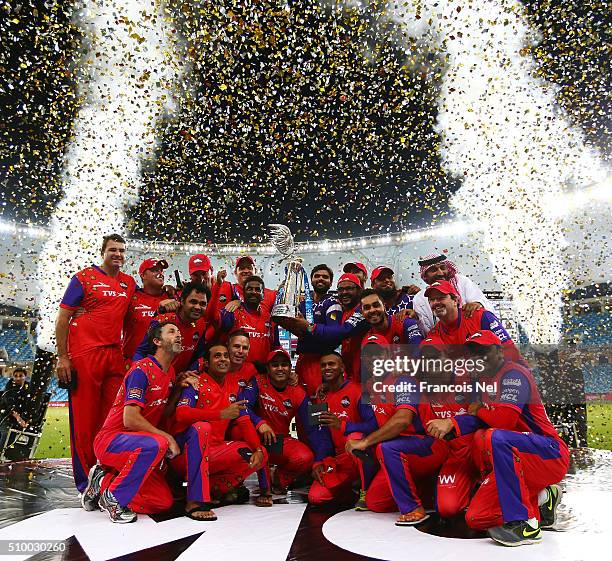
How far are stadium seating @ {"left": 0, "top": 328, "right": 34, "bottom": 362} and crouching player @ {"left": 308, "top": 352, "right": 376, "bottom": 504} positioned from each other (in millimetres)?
21437

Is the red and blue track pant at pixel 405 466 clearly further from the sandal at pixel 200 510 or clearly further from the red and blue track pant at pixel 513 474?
the sandal at pixel 200 510

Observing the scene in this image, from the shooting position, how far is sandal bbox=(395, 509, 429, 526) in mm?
3543

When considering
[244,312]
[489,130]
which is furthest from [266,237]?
[244,312]

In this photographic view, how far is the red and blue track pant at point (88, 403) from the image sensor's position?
4637 mm

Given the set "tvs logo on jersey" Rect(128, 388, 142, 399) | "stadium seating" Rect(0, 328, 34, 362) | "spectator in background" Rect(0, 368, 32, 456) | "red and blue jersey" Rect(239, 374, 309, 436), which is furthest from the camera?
"stadium seating" Rect(0, 328, 34, 362)

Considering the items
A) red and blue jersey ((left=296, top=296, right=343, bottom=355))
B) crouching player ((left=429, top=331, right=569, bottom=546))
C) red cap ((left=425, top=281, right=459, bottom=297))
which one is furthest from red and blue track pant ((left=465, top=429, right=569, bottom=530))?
red and blue jersey ((left=296, top=296, right=343, bottom=355))

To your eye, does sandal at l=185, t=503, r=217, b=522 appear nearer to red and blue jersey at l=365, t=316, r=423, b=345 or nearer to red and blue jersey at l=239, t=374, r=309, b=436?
red and blue jersey at l=239, t=374, r=309, b=436

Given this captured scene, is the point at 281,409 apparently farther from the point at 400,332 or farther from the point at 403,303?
the point at 403,303

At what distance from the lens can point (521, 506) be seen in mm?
3082

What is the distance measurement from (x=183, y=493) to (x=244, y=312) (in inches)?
73.5

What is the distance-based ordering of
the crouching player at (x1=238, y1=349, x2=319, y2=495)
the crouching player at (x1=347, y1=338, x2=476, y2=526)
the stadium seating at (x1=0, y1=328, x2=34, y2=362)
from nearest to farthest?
1. the crouching player at (x1=347, y1=338, x2=476, y2=526)
2. the crouching player at (x1=238, y1=349, x2=319, y2=495)
3. the stadium seating at (x1=0, y1=328, x2=34, y2=362)

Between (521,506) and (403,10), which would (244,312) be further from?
(403,10)

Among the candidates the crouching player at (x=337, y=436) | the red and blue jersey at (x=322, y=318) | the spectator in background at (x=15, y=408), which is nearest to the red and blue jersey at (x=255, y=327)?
the red and blue jersey at (x=322, y=318)

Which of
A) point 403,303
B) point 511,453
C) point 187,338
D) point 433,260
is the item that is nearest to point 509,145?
point 403,303
